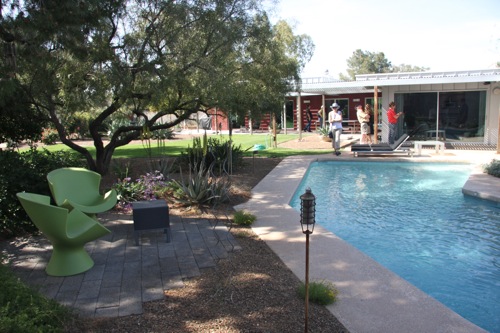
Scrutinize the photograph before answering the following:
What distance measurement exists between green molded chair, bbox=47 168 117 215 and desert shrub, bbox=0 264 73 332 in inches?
69.5

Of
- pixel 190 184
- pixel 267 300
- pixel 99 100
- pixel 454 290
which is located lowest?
pixel 454 290

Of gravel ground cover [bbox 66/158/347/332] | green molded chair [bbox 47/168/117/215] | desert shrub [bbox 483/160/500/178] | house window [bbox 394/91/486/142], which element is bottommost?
gravel ground cover [bbox 66/158/347/332]

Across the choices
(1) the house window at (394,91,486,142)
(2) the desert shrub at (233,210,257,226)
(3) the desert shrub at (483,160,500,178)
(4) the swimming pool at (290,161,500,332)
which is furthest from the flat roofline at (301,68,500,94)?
(2) the desert shrub at (233,210,257,226)

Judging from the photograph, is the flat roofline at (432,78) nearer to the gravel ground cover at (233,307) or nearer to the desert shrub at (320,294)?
the gravel ground cover at (233,307)

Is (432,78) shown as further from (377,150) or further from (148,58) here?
(148,58)

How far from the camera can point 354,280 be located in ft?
14.7

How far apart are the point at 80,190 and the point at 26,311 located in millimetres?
2877

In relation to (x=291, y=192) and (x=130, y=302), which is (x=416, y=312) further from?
(x=291, y=192)

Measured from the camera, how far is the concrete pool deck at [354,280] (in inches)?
140

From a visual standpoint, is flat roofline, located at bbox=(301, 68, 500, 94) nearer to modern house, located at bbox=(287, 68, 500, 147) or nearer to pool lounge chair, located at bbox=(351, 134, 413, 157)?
modern house, located at bbox=(287, 68, 500, 147)

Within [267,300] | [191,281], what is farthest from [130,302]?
[267,300]

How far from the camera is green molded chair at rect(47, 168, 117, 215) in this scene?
5.30m

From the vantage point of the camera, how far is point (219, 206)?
7961 millimetres

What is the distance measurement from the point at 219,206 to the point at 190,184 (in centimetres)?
75
